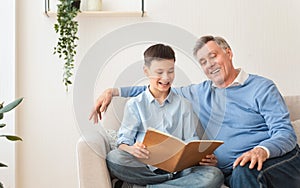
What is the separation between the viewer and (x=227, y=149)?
7.06ft

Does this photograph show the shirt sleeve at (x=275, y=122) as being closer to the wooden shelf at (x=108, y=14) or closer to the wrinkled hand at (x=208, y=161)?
the wrinkled hand at (x=208, y=161)

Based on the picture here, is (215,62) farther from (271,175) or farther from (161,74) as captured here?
(271,175)

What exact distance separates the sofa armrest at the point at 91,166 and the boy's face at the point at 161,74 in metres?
0.36

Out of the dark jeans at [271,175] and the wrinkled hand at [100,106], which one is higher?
the wrinkled hand at [100,106]

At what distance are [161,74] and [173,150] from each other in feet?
1.15

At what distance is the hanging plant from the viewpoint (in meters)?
2.64

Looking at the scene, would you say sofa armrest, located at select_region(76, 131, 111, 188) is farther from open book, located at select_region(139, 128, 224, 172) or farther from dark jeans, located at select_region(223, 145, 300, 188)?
dark jeans, located at select_region(223, 145, 300, 188)

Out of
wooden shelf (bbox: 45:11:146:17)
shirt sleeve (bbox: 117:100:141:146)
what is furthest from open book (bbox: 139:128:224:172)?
wooden shelf (bbox: 45:11:146:17)

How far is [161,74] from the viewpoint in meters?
2.05

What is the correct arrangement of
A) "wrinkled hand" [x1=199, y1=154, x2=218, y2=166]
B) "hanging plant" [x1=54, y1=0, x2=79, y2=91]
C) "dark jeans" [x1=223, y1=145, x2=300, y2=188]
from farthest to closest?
"hanging plant" [x1=54, y1=0, x2=79, y2=91], "wrinkled hand" [x1=199, y1=154, x2=218, y2=166], "dark jeans" [x1=223, y1=145, x2=300, y2=188]

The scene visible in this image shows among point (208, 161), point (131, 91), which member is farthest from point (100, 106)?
point (208, 161)

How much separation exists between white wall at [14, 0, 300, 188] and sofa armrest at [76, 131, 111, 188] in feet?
2.96

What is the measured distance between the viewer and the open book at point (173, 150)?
181 cm

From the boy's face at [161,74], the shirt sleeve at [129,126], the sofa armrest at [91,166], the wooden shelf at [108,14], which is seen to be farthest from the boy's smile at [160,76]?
the wooden shelf at [108,14]
